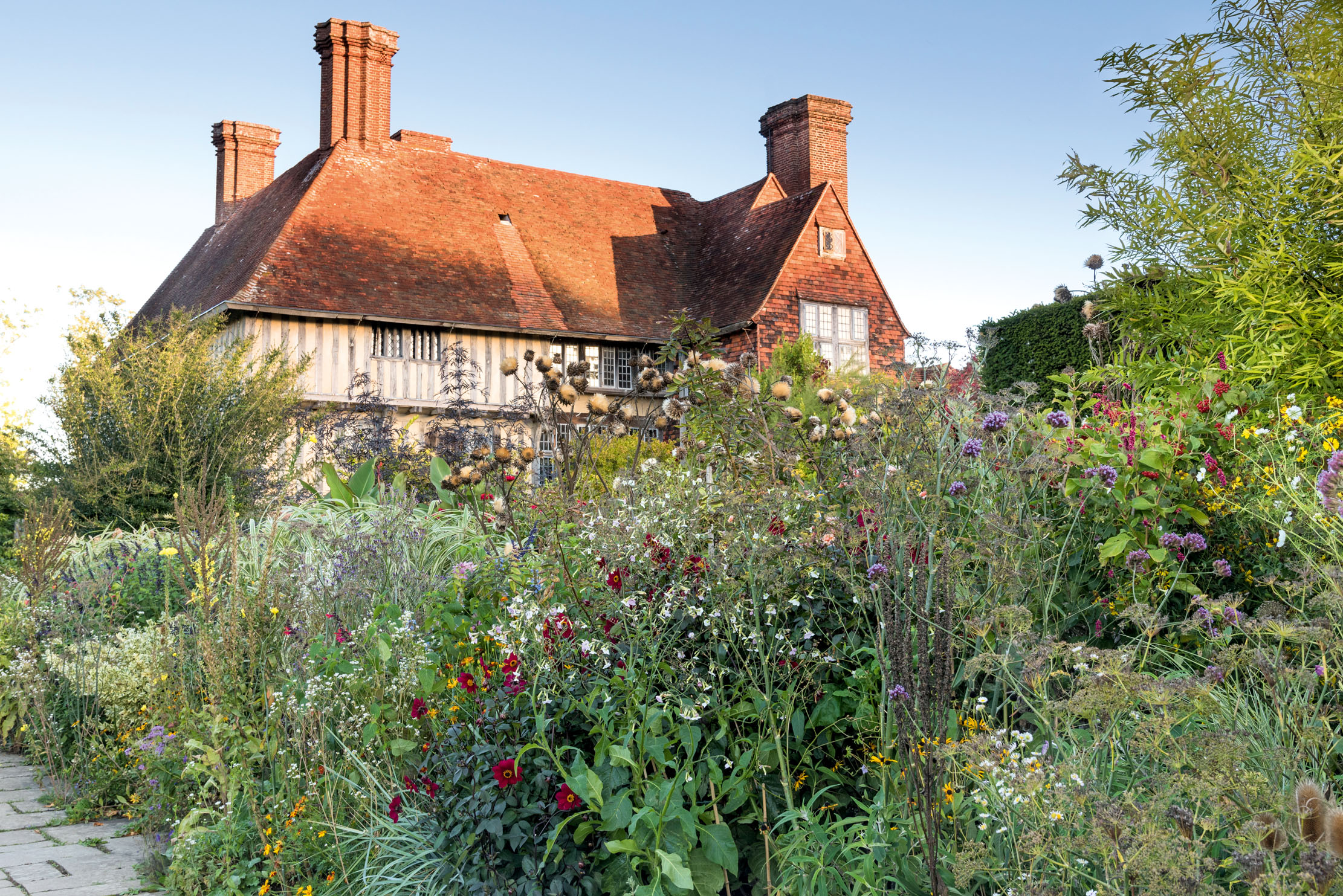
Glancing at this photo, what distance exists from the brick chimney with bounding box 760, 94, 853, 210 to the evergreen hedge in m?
6.97

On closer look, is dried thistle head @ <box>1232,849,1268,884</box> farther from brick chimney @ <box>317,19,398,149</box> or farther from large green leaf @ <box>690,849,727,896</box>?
brick chimney @ <box>317,19,398,149</box>

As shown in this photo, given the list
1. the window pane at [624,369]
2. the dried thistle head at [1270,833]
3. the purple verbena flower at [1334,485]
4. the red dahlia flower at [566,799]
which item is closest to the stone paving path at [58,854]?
the red dahlia flower at [566,799]

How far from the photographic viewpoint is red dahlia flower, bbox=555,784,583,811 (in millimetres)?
2479

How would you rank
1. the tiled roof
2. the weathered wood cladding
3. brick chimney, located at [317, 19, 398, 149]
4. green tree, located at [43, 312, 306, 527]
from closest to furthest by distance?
1. green tree, located at [43, 312, 306, 527]
2. the weathered wood cladding
3. the tiled roof
4. brick chimney, located at [317, 19, 398, 149]

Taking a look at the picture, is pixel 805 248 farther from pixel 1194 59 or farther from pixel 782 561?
pixel 782 561

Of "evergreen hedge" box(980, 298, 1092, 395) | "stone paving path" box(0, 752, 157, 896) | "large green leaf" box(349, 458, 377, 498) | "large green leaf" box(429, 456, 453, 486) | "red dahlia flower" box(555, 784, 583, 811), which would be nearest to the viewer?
"red dahlia flower" box(555, 784, 583, 811)

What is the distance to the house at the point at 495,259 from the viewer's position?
54.9 feet

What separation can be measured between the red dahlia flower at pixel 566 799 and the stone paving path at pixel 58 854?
1851 mm

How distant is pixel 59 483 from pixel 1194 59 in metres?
9.84

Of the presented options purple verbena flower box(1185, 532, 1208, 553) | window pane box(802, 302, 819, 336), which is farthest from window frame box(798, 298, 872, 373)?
purple verbena flower box(1185, 532, 1208, 553)

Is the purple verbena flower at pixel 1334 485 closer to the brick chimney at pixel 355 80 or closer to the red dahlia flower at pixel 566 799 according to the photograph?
the red dahlia flower at pixel 566 799

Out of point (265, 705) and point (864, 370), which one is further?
point (864, 370)

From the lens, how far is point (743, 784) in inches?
99.7

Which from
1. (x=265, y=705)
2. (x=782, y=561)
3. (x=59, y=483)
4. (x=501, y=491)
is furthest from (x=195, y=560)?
(x=59, y=483)
